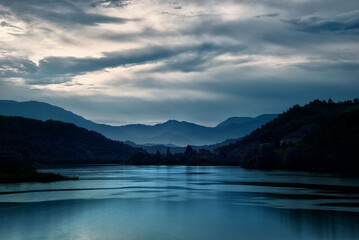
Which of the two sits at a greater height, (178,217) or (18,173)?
(18,173)

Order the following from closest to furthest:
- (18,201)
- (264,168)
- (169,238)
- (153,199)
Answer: (169,238), (18,201), (153,199), (264,168)

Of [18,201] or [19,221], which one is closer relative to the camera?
[19,221]

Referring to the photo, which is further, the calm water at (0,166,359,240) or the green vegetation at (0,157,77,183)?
the green vegetation at (0,157,77,183)

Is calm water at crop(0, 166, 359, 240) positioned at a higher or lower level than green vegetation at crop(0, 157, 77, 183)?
lower

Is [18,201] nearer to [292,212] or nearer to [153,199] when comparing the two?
[153,199]

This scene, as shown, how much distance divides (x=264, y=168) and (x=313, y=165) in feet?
73.4

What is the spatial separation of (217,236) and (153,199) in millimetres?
25467

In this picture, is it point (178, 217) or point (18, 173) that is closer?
point (178, 217)

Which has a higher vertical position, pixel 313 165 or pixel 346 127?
pixel 346 127

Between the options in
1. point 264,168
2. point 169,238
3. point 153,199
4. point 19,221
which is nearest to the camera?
point 169,238

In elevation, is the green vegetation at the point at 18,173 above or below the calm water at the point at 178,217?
above

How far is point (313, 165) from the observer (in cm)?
14638

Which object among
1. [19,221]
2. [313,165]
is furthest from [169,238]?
[313,165]

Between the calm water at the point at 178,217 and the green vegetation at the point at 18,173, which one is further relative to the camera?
the green vegetation at the point at 18,173
